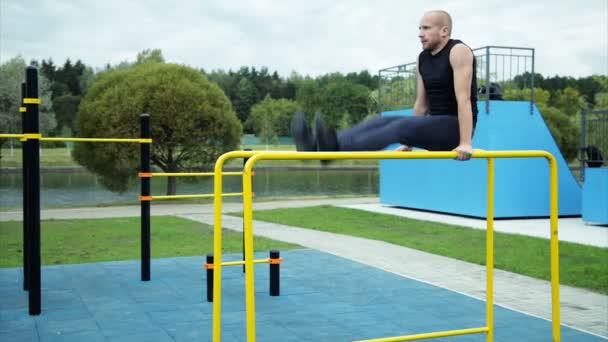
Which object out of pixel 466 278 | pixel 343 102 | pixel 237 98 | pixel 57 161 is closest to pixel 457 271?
pixel 466 278

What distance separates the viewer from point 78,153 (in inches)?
797

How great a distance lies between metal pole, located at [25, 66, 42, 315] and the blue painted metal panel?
10990 mm

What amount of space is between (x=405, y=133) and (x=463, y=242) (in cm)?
719

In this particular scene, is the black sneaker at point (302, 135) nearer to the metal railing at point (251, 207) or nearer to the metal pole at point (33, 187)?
the metal railing at point (251, 207)

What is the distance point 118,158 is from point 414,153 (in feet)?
54.6

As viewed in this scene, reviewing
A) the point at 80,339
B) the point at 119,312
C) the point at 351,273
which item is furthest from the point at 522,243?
A: the point at 80,339

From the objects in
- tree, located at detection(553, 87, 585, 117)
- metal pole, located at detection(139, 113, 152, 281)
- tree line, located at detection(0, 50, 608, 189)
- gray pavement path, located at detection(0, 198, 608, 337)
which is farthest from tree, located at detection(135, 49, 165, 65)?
metal pole, located at detection(139, 113, 152, 281)

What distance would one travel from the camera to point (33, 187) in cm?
573

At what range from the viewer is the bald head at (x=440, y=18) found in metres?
3.82

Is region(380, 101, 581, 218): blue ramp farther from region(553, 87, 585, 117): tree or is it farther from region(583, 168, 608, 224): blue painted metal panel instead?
region(553, 87, 585, 117): tree

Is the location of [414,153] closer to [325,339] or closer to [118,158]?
[325,339]

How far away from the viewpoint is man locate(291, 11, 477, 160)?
3.79 meters

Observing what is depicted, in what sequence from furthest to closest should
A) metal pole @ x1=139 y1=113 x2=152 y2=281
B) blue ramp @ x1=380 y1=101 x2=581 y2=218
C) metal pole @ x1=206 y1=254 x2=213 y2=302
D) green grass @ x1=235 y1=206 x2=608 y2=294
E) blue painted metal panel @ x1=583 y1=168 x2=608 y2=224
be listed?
blue ramp @ x1=380 y1=101 x2=581 y2=218 < blue painted metal panel @ x1=583 y1=168 x2=608 y2=224 < green grass @ x1=235 y1=206 x2=608 y2=294 < metal pole @ x1=139 y1=113 x2=152 y2=281 < metal pole @ x1=206 y1=254 x2=213 y2=302

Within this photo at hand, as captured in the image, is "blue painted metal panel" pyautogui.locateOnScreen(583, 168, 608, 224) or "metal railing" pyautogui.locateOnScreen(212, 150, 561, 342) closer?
"metal railing" pyautogui.locateOnScreen(212, 150, 561, 342)
